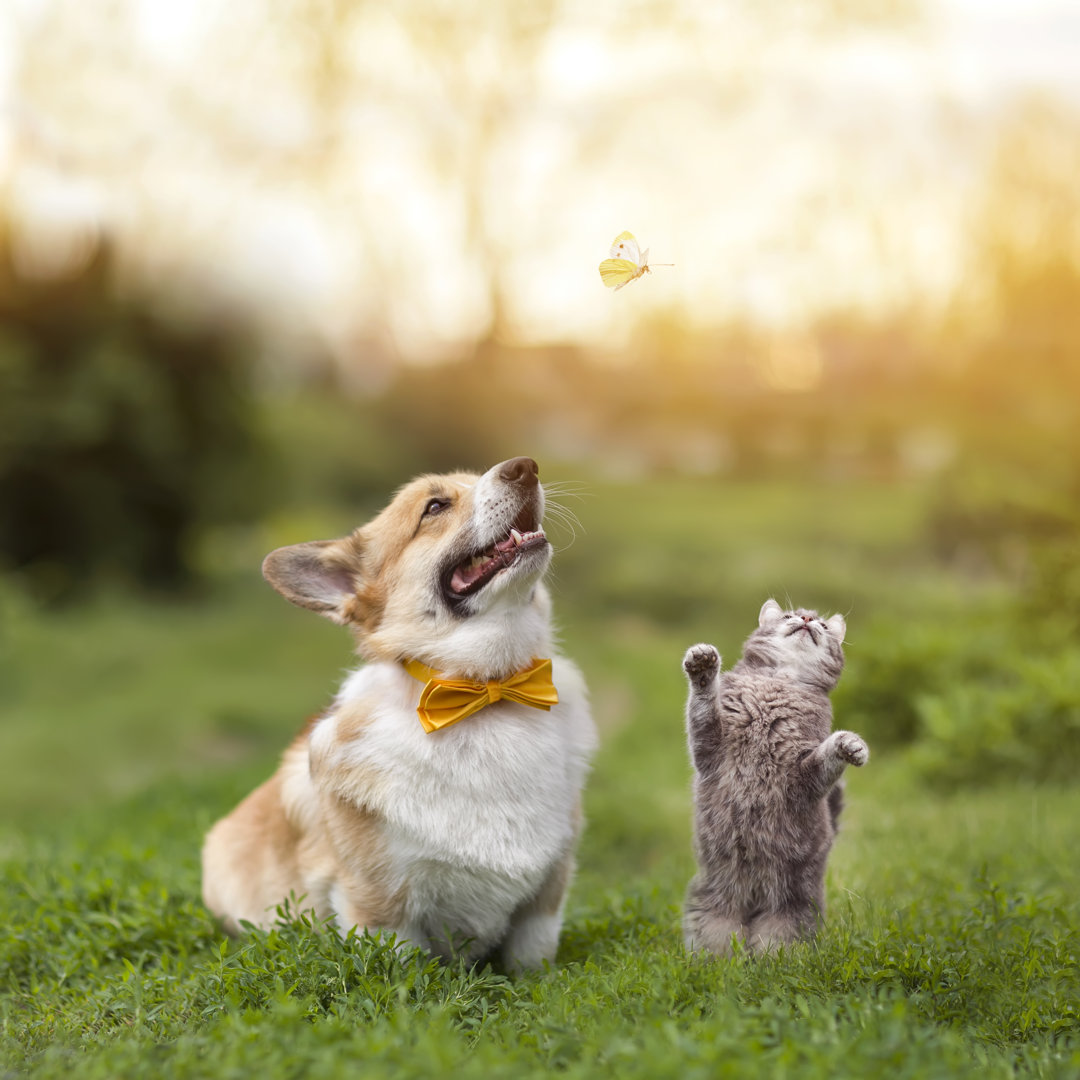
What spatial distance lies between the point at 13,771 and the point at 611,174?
29.9 ft

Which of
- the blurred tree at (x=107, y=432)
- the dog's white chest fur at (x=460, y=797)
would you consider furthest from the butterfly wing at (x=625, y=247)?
the blurred tree at (x=107, y=432)

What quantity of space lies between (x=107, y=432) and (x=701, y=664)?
13.6 metres

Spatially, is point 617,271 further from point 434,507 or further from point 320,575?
point 320,575

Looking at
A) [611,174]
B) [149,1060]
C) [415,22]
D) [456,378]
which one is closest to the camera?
[149,1060]

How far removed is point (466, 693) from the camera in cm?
354

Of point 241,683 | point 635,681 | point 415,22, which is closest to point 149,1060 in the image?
point 635,681

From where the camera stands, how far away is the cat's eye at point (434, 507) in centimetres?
372

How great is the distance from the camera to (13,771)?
9492 mm

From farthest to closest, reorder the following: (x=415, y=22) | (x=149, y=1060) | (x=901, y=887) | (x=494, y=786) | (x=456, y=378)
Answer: (x=456, y=378)
(x=415, y=22)
(x=901, y=887)
(x=494, y=786)
(x=149, y=1060)

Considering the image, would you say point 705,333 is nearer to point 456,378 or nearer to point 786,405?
point 786,405

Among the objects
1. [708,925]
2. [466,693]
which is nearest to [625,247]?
[466,693]

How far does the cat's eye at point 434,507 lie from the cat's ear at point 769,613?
1.08m

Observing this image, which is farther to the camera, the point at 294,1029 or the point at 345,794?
the point at 345,794

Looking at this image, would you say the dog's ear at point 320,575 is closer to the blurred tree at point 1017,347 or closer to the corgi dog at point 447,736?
the corgi dog at point 447,736
